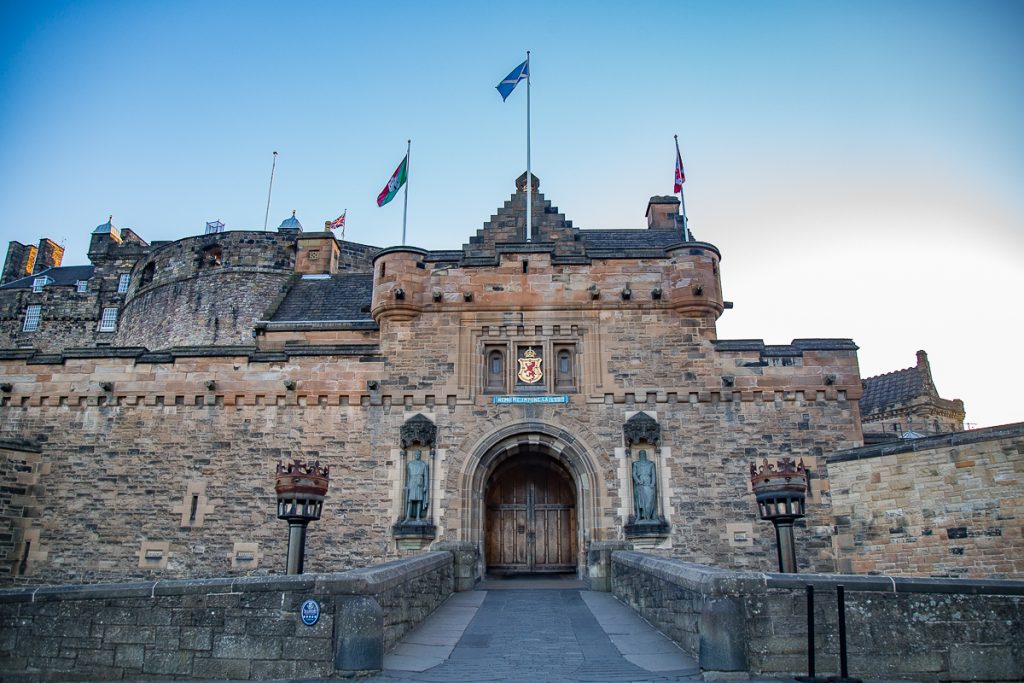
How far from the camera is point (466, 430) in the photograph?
17.9m

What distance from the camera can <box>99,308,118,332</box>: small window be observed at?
41.6m

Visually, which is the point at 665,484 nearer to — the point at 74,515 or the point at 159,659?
the point at 159,659

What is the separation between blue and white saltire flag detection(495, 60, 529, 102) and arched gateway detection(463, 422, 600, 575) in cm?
1060

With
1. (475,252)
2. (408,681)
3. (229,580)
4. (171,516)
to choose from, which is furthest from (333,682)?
(475,252)

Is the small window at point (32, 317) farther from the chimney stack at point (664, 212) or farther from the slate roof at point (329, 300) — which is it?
the chimney stack at point (664, 212)

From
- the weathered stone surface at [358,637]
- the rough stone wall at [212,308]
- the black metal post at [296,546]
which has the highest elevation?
the rough stone wall at [212,308]

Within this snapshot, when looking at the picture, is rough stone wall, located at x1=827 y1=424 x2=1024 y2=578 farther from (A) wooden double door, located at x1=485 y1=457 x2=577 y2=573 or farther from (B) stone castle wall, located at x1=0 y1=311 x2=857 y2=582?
(A) wooden double door, located at x1=485 y1=457 x2=577 y2=573

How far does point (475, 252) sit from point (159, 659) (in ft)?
51.3

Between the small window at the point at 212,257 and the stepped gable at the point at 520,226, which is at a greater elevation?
the small window at the point at 212,257

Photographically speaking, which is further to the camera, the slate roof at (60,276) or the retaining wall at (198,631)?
the slate roof at (60,276)

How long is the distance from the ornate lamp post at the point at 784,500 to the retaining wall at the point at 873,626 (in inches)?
98.8

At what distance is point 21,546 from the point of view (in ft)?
57.3

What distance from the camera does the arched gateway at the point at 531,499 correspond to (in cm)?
1756

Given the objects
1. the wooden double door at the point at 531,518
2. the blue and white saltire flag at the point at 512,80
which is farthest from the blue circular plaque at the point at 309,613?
the blue and white saltire flag at the point at 512,80
